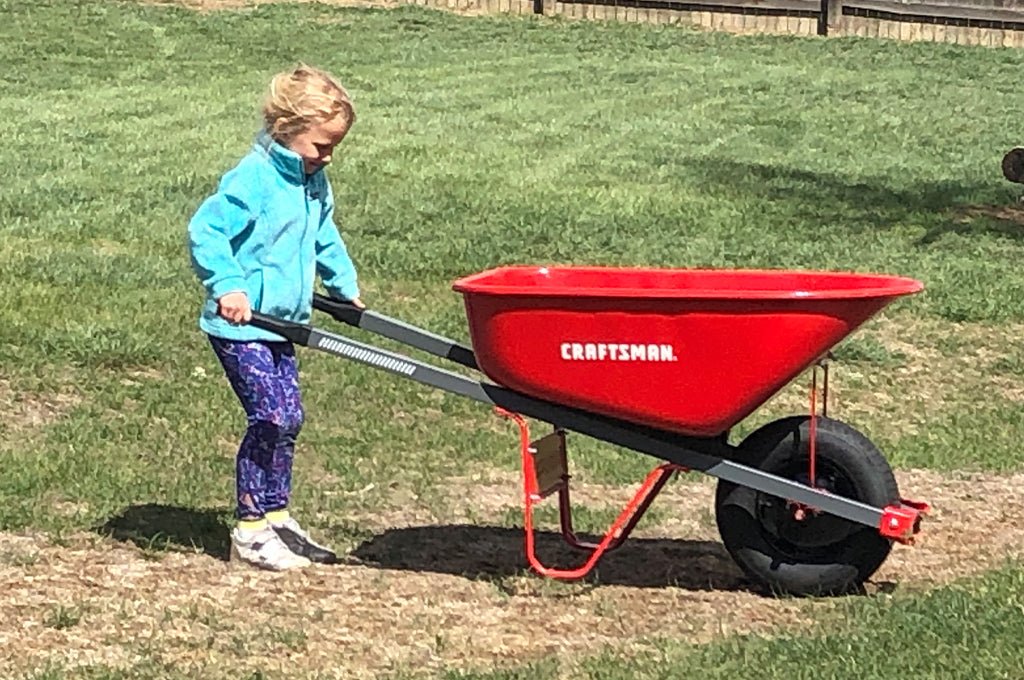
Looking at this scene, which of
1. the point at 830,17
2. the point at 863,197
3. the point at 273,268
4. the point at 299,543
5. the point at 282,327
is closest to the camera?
the point at 282,327

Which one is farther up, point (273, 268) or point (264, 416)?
point (273, 268)

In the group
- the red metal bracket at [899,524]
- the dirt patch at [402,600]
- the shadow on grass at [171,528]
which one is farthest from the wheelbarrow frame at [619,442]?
→ the shadow on grass at [171,528]

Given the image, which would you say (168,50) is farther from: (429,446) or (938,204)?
(429,446)

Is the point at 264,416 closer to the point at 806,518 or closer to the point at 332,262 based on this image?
the point at 332,262

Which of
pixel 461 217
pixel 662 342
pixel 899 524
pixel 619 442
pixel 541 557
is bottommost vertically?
pixel 461 217

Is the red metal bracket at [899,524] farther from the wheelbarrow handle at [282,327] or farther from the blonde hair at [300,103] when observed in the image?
the blonde hair at [300,103]

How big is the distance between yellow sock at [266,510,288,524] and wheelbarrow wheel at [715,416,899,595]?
1.32 meters

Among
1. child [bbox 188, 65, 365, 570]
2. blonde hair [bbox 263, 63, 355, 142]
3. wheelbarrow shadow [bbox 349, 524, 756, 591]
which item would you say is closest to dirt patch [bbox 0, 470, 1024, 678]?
wheelbarrow shadow [bbox 349, 524, 756, 591]

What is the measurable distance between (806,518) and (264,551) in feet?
5.24

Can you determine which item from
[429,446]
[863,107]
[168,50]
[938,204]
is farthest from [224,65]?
[429,446]

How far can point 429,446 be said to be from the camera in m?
7.00

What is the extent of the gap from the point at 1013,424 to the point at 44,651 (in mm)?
4399

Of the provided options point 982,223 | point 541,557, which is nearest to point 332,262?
point 541,557

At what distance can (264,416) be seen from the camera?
5359 millimetres
